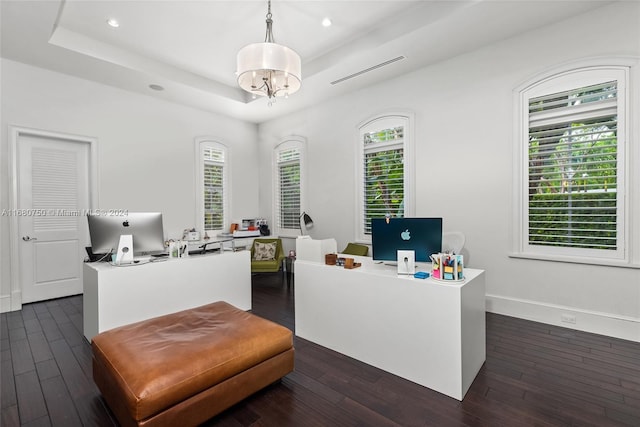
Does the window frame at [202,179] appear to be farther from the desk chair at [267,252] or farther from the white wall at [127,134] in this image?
the desk chair at [267,252]

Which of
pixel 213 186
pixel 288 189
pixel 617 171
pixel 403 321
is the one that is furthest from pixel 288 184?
pixel 617 171

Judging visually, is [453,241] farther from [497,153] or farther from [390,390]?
[390,390]

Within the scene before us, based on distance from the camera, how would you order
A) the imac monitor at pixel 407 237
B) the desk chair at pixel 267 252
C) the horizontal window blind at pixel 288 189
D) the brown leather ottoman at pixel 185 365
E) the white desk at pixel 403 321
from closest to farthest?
the brown leather ottoman at pixel 185 365
the white desk at pixel 403 321
the imac monitor at pixel 407 237
the desk chair at pixel 267 252
the horizontal window blind at pixel 288 189

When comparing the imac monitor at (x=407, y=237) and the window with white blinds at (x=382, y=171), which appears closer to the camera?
the imac monitor at (x=407, y=237)

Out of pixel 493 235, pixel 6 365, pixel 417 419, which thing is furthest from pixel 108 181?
pixel 493 235

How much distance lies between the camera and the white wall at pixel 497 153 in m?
2.89

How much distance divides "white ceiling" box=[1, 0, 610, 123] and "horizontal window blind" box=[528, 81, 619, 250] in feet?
3.09

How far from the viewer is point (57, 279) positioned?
169 inches

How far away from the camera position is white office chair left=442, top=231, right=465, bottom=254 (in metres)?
3.41

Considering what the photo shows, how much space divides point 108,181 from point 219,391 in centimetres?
422

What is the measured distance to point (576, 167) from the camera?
3.08 meters

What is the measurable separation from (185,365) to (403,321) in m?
1.52

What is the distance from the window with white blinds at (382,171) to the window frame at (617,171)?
139 centimetres

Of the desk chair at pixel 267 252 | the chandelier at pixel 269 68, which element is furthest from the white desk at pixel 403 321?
the desk chair at pixel 267 252
